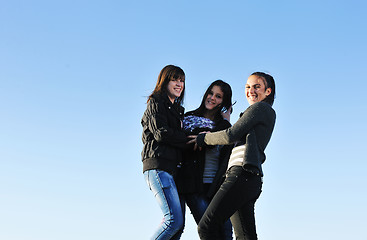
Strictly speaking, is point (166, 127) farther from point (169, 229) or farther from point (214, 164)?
point (169, 229)

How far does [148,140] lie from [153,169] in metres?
0.40

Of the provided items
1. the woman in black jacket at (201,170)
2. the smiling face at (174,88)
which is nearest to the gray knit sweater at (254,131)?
the woman in black jacket at (201,170)

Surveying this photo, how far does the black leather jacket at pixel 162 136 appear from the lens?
5.02m

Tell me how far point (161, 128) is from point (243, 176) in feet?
3.85

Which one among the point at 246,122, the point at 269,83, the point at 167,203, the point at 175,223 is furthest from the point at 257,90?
the point at 175,223

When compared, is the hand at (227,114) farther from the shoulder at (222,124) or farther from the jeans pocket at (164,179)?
the jeans pocket at (164,179)

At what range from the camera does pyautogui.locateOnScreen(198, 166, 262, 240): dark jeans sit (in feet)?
14.5

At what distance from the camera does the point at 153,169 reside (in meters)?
5.04

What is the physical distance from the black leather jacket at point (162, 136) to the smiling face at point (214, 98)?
562 millimetres

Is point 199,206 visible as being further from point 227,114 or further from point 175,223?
point 227,114

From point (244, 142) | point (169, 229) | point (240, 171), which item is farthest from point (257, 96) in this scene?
point (169, 229)

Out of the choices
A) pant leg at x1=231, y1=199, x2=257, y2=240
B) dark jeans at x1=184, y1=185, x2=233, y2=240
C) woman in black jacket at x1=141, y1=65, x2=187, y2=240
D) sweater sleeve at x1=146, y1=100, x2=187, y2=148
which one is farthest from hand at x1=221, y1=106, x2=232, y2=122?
pant leg at x1=231, y1=199, x2=257, y2=240

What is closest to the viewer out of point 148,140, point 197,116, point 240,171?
point 240,171

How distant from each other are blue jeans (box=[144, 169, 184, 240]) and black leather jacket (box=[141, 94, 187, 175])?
0.35ft
